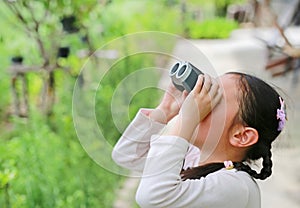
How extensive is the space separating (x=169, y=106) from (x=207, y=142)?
114 millimetres

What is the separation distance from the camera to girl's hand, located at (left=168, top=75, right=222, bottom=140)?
0.94m

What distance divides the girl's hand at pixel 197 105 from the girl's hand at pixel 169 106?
75 mm

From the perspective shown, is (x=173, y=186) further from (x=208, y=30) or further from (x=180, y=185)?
(x=208, y=30)

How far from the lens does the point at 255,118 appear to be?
3.31ft

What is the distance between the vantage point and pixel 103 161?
1.07 meters

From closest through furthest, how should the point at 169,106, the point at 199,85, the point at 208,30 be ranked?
the point at 199,85 → the point at 169,106 → the point at 208,30

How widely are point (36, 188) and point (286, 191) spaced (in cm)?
137

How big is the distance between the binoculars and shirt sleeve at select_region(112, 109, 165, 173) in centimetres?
13

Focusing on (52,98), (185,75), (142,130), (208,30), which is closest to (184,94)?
(185,75)

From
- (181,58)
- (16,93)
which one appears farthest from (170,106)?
(16,93)

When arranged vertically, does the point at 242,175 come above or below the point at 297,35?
above

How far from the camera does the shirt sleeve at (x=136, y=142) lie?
3.55ft

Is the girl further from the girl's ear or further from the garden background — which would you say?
the garden background

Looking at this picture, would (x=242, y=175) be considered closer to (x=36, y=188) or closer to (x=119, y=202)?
(x=36, y=188)
